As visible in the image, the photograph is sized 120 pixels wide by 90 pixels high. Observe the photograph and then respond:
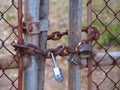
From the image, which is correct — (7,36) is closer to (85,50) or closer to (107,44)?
(107,44)

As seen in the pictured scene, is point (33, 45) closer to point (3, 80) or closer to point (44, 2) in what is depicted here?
point (44, 2)

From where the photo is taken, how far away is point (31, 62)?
127 cm

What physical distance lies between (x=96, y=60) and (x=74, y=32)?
148 mm

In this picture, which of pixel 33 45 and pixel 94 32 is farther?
pixel 94 32

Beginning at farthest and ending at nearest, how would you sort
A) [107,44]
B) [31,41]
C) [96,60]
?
[107,44] → [96,60] → [31,41]

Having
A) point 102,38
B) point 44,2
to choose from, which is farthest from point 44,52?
point 102,38

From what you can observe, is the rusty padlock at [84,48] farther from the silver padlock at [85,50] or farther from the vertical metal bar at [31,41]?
the vertical metal bar at [31,41]

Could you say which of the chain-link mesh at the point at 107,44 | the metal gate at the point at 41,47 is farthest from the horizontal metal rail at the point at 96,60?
the chain-link mesh at the point at 107,44

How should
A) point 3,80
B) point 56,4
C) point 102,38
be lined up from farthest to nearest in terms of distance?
point 56,4
point 102,38
point 3,80

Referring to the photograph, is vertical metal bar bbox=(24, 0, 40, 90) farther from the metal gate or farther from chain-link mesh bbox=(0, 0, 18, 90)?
chain-link mesh bbox=(0, 0, 18, 90)

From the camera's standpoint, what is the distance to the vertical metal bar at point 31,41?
3.98ft

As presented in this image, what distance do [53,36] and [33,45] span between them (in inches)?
3.6

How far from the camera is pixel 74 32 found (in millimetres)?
1308

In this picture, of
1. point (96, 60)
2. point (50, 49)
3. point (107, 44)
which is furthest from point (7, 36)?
point (50, 49)
